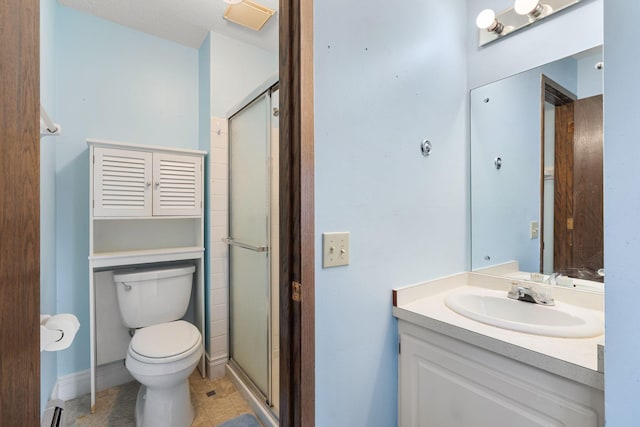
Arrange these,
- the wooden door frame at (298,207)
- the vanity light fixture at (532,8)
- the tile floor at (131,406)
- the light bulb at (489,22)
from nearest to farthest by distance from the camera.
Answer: the wooden door frame at (298,207) < the vanity light fixture at (532,8) < the light bulb at (489,22) < the tile floor at (131,406)

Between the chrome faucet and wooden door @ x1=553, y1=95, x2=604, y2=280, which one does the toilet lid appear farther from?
wooden door @ x1=553, y1=95, x2=604, y2=280

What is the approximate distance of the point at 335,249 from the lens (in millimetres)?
957

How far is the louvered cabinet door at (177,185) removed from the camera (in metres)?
1.90

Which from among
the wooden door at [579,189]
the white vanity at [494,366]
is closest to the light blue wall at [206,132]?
the white vanity at [494,366]

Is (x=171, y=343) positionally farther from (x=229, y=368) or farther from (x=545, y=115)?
(x=545, y=115)

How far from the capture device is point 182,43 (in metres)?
2.20

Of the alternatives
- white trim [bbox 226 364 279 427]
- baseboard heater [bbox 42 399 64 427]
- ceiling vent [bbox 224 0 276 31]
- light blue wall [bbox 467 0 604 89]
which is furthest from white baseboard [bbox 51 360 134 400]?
light blue wall [bbox 467 0 604 89]

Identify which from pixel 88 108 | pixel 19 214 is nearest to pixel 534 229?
pixel 19 214

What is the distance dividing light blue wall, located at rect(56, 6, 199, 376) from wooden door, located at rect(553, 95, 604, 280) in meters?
2.35

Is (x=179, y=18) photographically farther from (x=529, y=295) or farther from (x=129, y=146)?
(x=529, y=295)

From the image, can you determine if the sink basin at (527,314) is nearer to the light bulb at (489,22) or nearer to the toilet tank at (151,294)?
the light bulb at (489,22)

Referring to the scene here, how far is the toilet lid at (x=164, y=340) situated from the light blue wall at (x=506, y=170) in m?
1.60

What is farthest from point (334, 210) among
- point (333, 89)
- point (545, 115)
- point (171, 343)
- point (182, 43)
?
point (182, 43)

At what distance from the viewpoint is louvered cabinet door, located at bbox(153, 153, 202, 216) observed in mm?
1903
